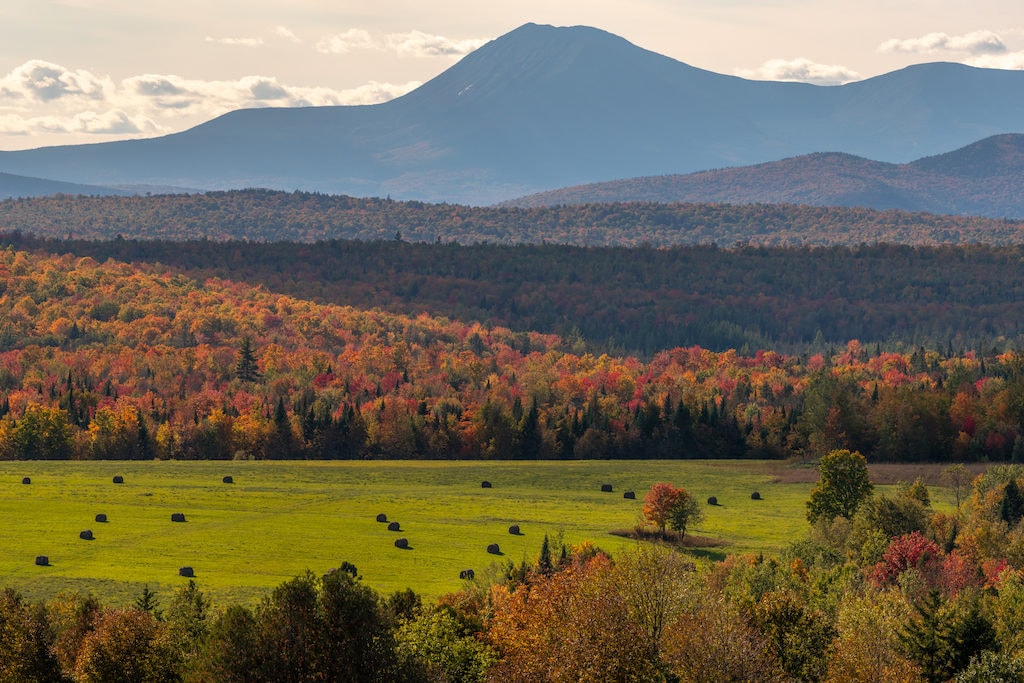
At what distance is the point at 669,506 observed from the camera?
15188 centimetres

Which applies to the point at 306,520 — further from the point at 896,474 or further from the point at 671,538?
the point at 896,474

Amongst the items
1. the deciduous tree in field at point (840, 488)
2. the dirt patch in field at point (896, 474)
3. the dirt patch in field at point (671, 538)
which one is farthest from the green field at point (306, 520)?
the dirt patch in field at point (896, 474)

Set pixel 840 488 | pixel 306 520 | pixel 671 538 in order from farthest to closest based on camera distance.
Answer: pixel 840 488, pixel 306 520, pixel 671 538

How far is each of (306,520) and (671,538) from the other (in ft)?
128

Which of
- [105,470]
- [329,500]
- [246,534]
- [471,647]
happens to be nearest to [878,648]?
[471,647]

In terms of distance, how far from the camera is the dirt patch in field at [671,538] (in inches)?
5812

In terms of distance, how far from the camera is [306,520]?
518 ft

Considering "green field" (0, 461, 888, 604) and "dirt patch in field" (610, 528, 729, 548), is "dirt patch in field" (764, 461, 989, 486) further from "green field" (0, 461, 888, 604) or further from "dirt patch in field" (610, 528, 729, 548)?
"dirt patch in field" (610, 528, 729, 548)

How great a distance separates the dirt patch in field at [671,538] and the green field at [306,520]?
205 cm

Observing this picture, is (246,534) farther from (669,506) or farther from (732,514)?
(732,514)

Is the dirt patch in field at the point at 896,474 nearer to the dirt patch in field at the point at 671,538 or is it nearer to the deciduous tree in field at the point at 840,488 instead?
the deciduous tree in field at the point at 840,488

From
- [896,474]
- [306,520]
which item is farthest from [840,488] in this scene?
[306,520]

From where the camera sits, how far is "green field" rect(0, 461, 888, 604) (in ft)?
427

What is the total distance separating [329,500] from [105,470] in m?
36.6
